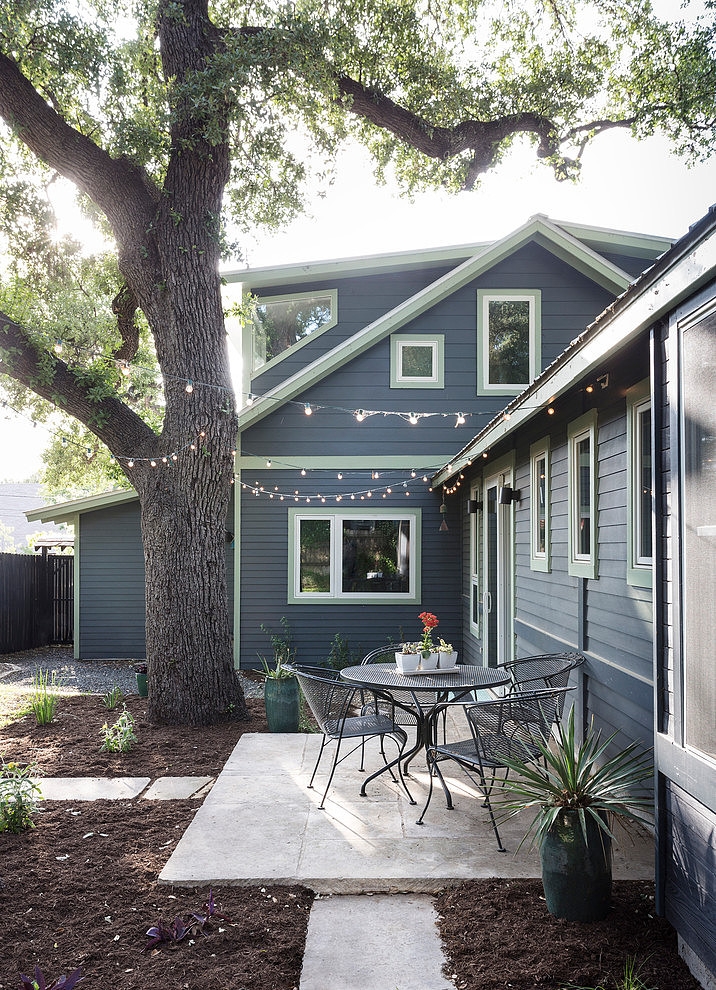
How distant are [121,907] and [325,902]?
35.2 inches

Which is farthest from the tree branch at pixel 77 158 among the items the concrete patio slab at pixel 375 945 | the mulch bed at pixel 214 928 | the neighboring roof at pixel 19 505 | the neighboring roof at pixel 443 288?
the neighboring roof at pixel 19 505

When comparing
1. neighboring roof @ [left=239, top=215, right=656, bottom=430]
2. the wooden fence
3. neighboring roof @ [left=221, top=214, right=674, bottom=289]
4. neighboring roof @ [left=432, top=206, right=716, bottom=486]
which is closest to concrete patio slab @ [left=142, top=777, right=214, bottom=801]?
neighboring roof @ [left=432, top=206, right=716, bottom=486]

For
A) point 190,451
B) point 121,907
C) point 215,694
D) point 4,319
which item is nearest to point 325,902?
point 121,907

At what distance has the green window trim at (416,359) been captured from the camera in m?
10.9

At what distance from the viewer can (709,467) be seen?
267 centimetres

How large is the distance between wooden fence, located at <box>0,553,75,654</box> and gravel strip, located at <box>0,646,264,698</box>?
412 millimetres

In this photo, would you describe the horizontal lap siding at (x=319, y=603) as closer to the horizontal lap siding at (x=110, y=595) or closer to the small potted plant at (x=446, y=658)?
the horizontal lap siding at (x=110, y=595)

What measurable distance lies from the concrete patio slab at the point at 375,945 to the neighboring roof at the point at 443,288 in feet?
25.6

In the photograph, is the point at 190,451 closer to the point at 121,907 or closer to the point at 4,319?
the point at 4,319

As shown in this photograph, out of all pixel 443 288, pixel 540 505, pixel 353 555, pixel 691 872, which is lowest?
pixel 691 872

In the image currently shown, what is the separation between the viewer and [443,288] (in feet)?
35.4

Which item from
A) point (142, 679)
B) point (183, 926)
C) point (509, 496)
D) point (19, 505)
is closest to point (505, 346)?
point (509, 496)

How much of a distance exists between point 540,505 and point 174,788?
3.60 m

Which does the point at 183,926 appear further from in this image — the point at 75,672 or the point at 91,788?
the point at 75,672
